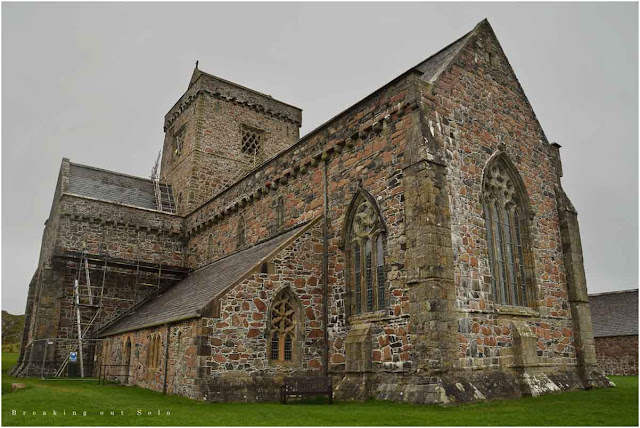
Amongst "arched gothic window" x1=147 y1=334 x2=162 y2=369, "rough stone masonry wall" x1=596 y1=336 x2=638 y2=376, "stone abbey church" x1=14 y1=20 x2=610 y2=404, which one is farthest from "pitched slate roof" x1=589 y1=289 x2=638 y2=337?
"arched gothic window" x1=147 y1=334 x2=162 y2=369

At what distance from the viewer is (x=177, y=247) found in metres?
28.8

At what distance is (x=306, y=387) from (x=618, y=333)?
26970 mm

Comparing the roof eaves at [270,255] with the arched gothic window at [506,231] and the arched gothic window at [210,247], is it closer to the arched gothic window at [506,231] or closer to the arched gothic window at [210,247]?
the arched gothic window at [506,231]

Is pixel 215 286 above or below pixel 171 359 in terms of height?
above

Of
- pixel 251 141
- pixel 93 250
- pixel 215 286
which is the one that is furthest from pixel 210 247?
pixel 251 141

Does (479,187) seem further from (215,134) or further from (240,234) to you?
(215,134)

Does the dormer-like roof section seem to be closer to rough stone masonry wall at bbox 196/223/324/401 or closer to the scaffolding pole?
the scaffolding pole

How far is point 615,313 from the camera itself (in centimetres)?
3491

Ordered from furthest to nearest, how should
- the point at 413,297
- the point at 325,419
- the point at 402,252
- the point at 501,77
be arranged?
1. the point at 501,77
2. the point at 402,252
3. the point at 413,297
4. the point at 325,419

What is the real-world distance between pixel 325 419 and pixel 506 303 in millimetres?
7541

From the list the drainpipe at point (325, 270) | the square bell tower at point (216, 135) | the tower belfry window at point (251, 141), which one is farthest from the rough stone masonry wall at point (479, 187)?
the tower belfry window at point (251, 141)

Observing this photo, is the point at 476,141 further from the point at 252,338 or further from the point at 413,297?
the point at 252,338

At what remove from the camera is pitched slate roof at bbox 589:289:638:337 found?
3253cm

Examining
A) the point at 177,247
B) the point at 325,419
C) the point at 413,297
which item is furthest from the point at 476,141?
the point at 177,247
